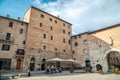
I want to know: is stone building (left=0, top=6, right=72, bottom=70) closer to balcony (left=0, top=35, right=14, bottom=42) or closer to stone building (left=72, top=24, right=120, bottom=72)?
balcony (left=0, top=35, right=14, bottom=42)

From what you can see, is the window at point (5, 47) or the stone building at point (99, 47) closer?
the window at point (5, 47)

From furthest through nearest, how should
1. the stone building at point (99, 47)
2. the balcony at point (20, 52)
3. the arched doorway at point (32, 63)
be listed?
the arched doorway at point (32, 63) < the stone building at point (99, 47) < the balcony at point (20, 52)

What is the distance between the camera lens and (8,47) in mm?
22500

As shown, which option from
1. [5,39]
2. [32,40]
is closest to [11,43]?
[5,39]

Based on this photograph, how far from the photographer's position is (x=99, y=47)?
1045 inches

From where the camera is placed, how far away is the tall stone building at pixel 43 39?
83.3 feet

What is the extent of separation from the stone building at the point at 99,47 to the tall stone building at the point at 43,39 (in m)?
4.11

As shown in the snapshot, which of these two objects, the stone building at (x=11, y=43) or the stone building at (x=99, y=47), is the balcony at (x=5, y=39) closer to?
the stone building at (x=11, y=43)

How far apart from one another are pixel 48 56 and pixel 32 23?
29.4ft

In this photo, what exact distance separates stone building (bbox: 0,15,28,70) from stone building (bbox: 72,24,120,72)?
1519 cm

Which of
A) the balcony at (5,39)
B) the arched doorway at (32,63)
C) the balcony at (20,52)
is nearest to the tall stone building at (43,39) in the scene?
the arched doorway at (32,63)

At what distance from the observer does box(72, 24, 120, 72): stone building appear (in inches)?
955

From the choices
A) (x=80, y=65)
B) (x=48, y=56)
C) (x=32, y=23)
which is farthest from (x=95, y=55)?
(x=32, y=23)

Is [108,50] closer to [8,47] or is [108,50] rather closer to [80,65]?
[80,65]
